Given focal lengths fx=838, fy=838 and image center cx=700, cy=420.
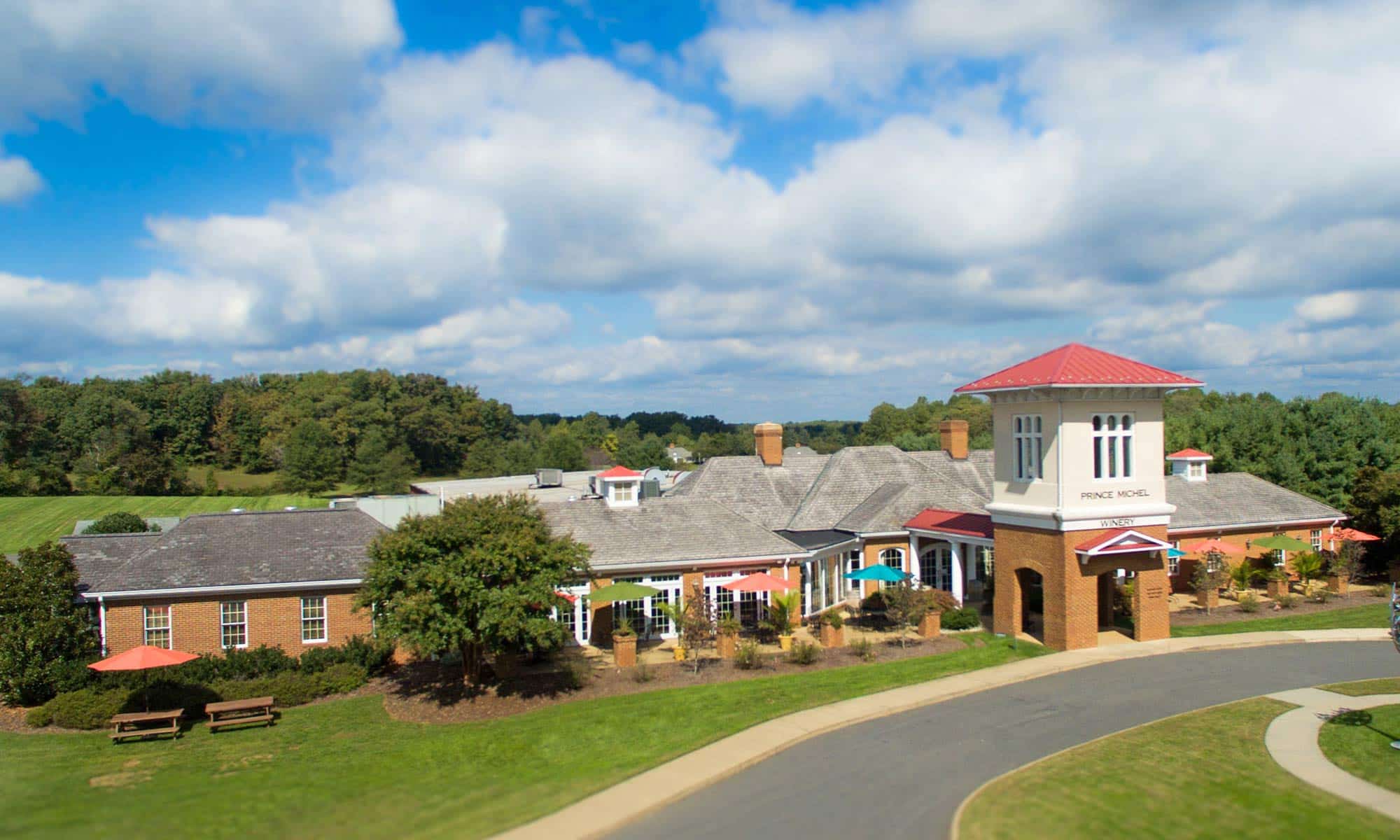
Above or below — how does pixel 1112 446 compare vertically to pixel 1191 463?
above

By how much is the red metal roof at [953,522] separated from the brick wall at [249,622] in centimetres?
1840

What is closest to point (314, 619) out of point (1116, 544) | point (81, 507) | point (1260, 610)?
point (1116, 544)

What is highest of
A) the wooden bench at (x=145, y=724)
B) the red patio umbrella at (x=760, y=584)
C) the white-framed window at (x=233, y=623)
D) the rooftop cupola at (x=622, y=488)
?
the rooftop cupola at (x=622, y=488)

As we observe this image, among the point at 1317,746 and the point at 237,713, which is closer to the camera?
the point at 1317,746

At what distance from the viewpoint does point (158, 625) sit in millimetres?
23719

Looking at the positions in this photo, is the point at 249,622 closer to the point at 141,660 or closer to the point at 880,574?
the point at 141,660

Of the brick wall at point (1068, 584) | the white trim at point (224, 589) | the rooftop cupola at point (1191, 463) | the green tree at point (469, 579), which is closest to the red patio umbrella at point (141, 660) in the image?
the white trim at point (224, 589)

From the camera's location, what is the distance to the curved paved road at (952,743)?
40.4 ft

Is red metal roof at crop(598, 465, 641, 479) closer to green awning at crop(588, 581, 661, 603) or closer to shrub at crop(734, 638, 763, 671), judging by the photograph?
green awning at crop(588, 581, 661, 603)

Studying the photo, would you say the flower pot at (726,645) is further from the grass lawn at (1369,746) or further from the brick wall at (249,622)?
the grass lawn at (1369,746)

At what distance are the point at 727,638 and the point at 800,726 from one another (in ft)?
23.3

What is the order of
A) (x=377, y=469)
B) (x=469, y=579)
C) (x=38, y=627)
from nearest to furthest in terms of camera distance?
(x=469, y=579) < (x=38, y=627) < (x=377, y=469)

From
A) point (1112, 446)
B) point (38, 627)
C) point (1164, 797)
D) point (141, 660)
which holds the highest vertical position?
point (1112, 446)

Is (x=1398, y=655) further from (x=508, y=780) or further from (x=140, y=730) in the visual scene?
(x=140, y=730)
